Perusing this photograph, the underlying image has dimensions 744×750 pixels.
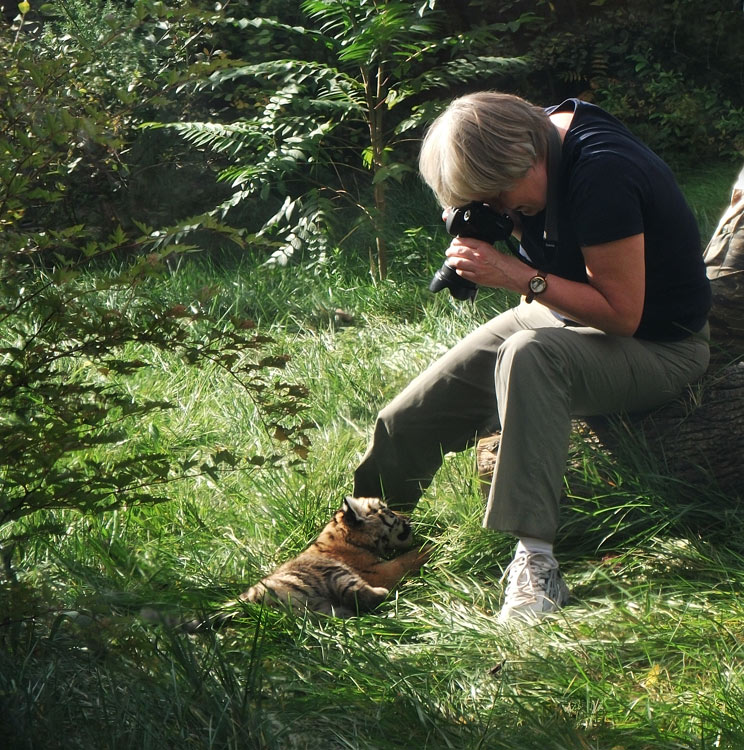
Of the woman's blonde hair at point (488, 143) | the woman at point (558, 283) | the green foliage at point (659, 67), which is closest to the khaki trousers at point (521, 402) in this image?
the woman at point (558, 283)

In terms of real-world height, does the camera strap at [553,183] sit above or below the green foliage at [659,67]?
above

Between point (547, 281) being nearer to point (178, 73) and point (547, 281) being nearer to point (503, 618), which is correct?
point (503, 618)

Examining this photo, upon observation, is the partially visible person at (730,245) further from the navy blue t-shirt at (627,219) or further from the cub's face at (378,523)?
the cub's face at (378,523)

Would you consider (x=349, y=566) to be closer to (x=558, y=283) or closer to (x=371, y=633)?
(x=371, y=633)

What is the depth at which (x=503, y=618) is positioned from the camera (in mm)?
3125

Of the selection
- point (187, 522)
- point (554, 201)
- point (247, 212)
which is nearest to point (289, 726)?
point (187, 522)

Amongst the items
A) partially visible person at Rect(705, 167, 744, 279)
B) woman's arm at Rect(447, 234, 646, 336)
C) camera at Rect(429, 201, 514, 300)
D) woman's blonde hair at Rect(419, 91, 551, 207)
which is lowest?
partially visible person at Rect(705, 167, 744, 279)

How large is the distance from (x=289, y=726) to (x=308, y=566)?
3.45 ft

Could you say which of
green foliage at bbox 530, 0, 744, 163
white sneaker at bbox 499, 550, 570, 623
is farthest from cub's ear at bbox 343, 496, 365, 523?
green foliage at bbox 530, 0, 744, 163

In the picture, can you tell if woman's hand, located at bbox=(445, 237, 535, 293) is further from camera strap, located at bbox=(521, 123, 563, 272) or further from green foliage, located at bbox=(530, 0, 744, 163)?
green foliage, located at bbox=(530, 0, 744, 163)

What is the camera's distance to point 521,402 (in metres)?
3.24

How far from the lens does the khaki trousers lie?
3.23 metres

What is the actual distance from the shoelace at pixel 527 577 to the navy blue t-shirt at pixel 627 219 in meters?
0.95

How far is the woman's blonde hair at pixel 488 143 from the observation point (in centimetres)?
333
